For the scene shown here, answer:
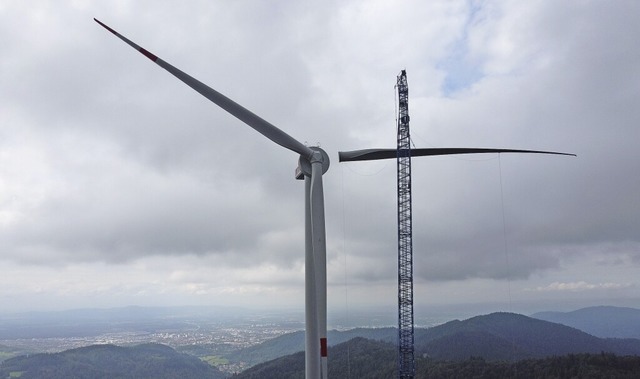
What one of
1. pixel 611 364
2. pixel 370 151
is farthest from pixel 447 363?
pixel 370 151

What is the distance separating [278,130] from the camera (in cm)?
3506

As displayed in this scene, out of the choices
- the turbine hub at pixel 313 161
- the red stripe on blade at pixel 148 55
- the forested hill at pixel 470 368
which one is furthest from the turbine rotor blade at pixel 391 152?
the forested hill at pixel 470 368

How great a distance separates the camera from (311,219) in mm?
34562

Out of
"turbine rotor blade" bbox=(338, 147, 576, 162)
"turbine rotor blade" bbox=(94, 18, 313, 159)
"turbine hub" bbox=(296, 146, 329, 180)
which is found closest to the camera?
"turbine rotor blade" bbox=(94, 18, 313, 159)

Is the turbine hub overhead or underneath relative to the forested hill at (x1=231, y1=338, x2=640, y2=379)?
overhead

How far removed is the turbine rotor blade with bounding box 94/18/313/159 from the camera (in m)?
31.5

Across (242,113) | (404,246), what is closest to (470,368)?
(404,246)

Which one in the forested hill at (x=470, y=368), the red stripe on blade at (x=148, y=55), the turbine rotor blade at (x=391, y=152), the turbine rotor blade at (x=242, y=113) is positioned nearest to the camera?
the red stripe on blade at (x=148, y=55)

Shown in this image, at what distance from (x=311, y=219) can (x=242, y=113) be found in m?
8.25

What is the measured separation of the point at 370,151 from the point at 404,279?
2698 cm

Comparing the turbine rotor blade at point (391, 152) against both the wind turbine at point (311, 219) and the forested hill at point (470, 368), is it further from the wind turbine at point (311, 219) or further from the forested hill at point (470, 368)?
the forested hill at point (470, 368)

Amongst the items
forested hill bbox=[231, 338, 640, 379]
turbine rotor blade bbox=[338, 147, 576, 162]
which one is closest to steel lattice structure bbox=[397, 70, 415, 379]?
turbine rotor blade bbox=[338, 147, 576, 162]

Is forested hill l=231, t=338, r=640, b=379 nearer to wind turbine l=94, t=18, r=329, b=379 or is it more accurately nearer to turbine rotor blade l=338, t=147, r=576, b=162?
turbine rotor blade l=338, t=147, r=576, b=162

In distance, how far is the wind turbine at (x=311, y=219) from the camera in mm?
31734
